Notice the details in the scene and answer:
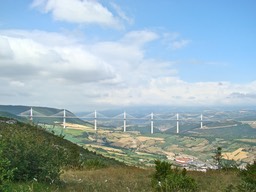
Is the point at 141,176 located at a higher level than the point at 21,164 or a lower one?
lower

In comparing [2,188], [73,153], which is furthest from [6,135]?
[73,153]

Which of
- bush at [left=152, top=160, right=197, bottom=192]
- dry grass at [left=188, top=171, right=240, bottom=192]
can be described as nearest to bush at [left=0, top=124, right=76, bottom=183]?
bush at [left=152, top=160, right=197, bottom=192]

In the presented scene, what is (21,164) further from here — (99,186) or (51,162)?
(99,186)

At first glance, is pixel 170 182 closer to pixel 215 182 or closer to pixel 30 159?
pixel 215 182

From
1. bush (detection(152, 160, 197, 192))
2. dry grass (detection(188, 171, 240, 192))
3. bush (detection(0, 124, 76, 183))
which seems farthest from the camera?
dry grass (detection(188, 171, 240, 192))

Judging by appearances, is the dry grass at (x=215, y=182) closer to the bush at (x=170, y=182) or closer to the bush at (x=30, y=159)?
the bush at (x=170, y=182)

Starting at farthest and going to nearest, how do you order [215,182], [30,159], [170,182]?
[215,182] → [30,159] → [170,182]

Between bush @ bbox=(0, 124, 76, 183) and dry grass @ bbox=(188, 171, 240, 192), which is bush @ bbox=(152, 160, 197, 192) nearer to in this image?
dry grass @ bbox=(188, 171, 240, 192)

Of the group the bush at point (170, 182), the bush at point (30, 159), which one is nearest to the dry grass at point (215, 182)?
the bush at point (170, 182)

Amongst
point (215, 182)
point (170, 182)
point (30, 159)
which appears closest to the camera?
point (170, 182)

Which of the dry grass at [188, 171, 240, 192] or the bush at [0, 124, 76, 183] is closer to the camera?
the bush at [0, 124, 76, 183]

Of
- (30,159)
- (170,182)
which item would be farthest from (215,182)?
(30,159)
